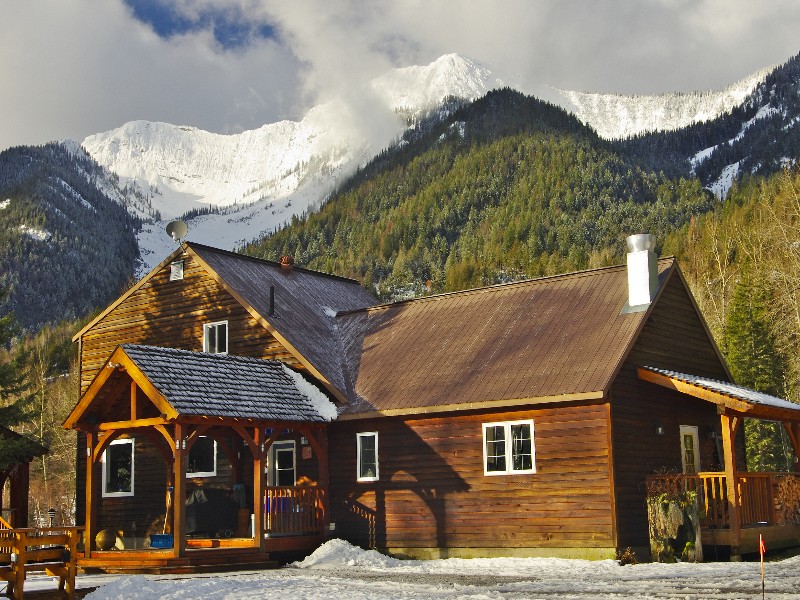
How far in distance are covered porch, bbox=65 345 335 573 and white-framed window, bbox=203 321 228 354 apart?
2.65m

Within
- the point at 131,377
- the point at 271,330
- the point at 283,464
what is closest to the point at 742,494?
the point at 283,464

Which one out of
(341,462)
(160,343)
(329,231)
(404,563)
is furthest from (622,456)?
(329,231)

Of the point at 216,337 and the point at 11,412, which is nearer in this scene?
the point at 11,412

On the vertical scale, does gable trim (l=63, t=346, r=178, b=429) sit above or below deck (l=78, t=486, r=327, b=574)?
above

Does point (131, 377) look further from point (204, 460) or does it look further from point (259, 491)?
point (204, 460)

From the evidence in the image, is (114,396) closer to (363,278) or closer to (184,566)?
(184,566)

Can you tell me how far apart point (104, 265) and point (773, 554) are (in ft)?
600

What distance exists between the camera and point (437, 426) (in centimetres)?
2155

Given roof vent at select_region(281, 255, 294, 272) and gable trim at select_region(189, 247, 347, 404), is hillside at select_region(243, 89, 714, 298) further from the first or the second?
gable trim at select_region(189, 247, 347, 404)

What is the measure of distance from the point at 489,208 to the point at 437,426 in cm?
10179

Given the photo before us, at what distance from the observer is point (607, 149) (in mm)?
124875

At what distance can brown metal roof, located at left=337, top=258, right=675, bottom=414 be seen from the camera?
2036cm

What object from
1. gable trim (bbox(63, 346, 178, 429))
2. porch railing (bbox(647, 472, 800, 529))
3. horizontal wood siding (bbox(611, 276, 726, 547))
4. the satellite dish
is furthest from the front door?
the satellite dish

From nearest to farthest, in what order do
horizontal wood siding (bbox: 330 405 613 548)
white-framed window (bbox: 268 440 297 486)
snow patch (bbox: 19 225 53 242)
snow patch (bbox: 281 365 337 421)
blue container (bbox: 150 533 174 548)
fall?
horizontal wood siding (bbox: 330 405 613 548), blue container (bbox: 150 533 174 548), snow patch (bbox: 281 365 337 421), white-framed window (bbox: 268 440 297 486), snow patch (bbox: 19 225 53 242)
